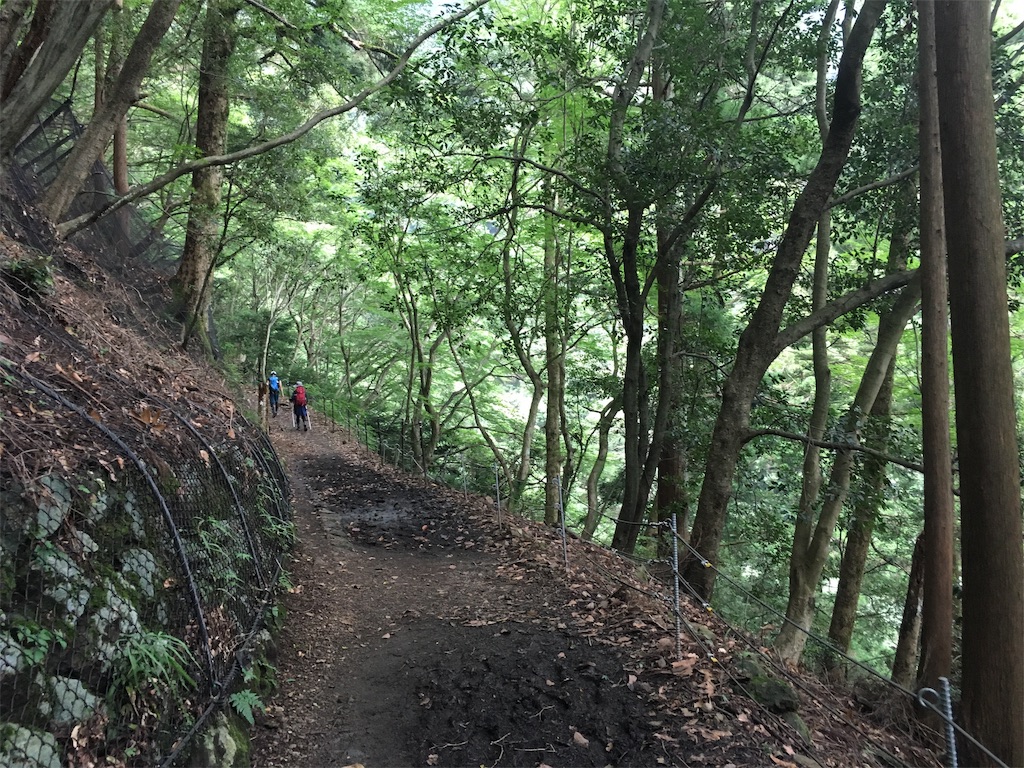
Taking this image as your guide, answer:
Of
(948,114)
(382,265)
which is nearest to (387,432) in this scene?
(382,265)

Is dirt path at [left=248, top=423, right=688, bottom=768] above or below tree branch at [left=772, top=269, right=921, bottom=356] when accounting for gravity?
below

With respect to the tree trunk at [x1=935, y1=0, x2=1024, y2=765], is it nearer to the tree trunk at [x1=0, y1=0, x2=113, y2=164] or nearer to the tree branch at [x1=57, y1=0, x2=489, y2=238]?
the tree branch at [x1=57, y1=0, x2=489, y2=238]

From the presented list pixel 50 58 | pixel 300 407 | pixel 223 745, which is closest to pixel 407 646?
pixel 223 745

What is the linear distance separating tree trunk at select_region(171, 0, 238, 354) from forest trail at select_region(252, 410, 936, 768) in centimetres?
652

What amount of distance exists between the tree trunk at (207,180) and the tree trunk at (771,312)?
8428mm

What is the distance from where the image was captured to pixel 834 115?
672 cm

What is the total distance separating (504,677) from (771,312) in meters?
4.74

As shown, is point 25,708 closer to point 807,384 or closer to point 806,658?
point 806,658

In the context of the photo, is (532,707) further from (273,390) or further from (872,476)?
(273,390)

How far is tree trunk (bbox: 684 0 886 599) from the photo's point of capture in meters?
6.59

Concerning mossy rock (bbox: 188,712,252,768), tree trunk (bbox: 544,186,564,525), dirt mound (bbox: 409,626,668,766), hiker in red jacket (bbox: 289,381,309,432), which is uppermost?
tree trunk (bbox: 544,186,564,525)

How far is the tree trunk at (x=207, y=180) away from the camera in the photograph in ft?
34.3

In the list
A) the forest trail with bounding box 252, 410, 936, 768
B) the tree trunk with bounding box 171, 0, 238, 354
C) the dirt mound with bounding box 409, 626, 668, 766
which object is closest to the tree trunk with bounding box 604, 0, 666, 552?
the forest trail with bounding box 252, 410, 936, 768

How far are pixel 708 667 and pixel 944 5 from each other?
5153 mm
